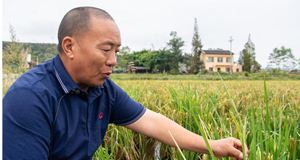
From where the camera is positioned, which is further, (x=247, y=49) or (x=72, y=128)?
(x=247, y=49)

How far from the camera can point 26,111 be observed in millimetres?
723

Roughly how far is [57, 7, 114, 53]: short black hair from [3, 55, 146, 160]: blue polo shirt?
0.13 m

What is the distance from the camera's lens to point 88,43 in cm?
91

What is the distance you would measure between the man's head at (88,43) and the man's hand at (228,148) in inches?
24.3

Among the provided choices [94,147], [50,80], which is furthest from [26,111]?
[94,147]

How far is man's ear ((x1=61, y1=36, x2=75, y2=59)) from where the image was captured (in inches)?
36.2

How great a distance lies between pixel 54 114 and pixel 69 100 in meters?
0.11

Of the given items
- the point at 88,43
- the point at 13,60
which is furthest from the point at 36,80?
the point at 13,60

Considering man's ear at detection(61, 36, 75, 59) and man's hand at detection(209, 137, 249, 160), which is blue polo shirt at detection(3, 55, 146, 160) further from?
man's hand at detection(209, 137, 249, 160)

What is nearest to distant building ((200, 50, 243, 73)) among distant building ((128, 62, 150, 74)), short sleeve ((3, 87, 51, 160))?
distant building ((128, 62, 150, 74))

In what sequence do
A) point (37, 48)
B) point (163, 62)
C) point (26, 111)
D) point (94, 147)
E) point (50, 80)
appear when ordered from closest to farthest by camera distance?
point (26, 111)
point (50, 80)
point (94, 147)
point (163, 62)
point (37, 48)

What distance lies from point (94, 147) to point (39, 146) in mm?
406

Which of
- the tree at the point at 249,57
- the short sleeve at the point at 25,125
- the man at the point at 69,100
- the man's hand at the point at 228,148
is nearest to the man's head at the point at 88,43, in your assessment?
Answer: the man at the point at 69,100

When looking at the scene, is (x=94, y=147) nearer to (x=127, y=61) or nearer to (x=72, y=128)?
(x=72, y=128)
